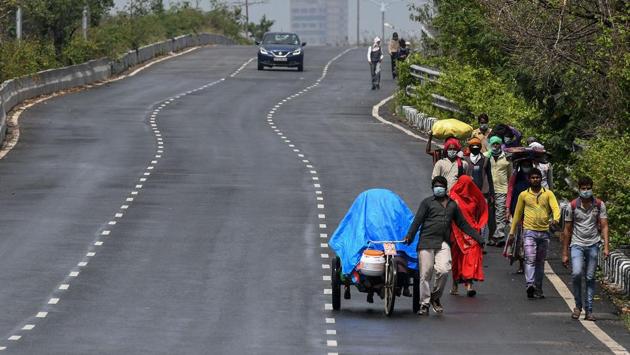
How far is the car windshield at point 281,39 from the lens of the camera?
230ft

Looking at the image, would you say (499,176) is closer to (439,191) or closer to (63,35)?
(439,191)

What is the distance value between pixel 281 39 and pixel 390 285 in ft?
172

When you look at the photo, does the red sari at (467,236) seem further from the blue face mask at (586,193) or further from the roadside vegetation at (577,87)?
the roadside vegetation at (577,87)

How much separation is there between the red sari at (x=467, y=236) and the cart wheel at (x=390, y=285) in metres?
1.67

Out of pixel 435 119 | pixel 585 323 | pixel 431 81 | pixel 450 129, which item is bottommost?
pixel 435 119

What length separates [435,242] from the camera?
19438 mm

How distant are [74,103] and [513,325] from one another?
32179 millimetres

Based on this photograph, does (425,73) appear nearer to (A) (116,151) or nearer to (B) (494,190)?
(A) (116,151)

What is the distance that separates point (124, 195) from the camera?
29.5 metres

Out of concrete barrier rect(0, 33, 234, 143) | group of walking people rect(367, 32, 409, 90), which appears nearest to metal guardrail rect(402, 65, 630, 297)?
group of walking people rect(367, 32, 409, 90)

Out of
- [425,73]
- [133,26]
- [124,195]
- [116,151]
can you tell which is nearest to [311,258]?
[124,195]

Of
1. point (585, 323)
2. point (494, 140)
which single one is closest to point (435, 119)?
point (494, 140)

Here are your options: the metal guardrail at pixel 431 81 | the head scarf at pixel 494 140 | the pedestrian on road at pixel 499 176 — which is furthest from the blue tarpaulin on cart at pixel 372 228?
the metal guardrail at pixel 431 81

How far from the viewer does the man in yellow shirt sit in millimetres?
20672
